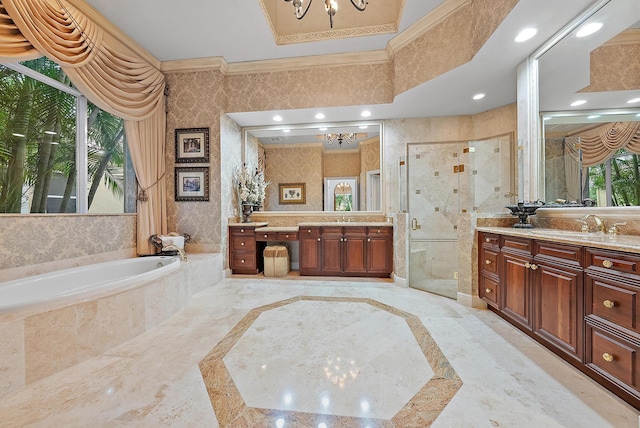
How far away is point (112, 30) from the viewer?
3.01 m

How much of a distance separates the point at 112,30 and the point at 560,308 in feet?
17.4

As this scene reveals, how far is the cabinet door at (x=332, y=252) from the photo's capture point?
4.11 m

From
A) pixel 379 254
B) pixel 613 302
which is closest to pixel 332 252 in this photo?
pixel 379 254

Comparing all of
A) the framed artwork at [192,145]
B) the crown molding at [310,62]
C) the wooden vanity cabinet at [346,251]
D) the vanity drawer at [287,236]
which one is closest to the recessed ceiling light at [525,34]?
the crown molding at [310,62]

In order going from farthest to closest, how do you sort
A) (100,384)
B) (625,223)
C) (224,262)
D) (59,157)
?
(224,262) → (59,157) → (625,223) → (100,384)

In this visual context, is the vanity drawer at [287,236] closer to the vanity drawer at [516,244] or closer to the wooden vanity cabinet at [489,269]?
the wooden vanity cabinet at [489,269]

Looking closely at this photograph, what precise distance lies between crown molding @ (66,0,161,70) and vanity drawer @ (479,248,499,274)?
5098mm

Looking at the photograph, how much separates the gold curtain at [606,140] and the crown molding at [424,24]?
1809 mm

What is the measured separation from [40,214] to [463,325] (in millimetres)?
4257

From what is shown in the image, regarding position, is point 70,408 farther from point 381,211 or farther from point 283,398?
point 381,211

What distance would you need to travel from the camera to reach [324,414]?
1.31 metres

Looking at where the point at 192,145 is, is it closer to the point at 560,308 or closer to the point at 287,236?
the point at 287,236

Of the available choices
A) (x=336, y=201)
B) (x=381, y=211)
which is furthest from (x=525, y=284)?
(x=336, y=201)

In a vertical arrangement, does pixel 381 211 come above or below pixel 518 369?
above
